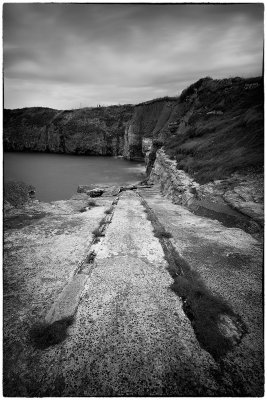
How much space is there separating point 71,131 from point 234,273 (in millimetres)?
90549

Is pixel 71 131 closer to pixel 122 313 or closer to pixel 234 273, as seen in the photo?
pixel 234 273

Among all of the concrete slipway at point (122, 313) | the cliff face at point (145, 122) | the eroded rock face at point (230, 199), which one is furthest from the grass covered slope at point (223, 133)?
the cliff face at point (145, 122)

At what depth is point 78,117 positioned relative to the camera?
8856cm

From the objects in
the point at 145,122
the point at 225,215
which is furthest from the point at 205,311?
the point at 145,122

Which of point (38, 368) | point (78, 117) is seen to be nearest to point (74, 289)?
point (38, 368)

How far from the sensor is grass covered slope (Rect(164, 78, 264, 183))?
12.4m

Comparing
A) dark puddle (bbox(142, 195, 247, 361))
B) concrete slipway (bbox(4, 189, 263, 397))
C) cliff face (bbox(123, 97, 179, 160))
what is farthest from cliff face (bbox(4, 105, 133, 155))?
dark puddle (bbox(142, 195, 247, 361))

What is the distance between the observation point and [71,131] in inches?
3376

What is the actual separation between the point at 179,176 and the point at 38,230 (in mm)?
10628

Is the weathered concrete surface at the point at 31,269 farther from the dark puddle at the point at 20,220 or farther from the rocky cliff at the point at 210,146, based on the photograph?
the rocky cliff at the point at 210,146

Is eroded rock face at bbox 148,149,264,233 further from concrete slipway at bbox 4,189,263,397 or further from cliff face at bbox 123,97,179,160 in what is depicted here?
cliff face at bbox 123,97,179,160

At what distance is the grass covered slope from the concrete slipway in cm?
743

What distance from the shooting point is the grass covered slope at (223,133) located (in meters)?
12.4

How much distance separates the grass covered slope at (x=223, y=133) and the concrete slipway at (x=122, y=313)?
7432mm
